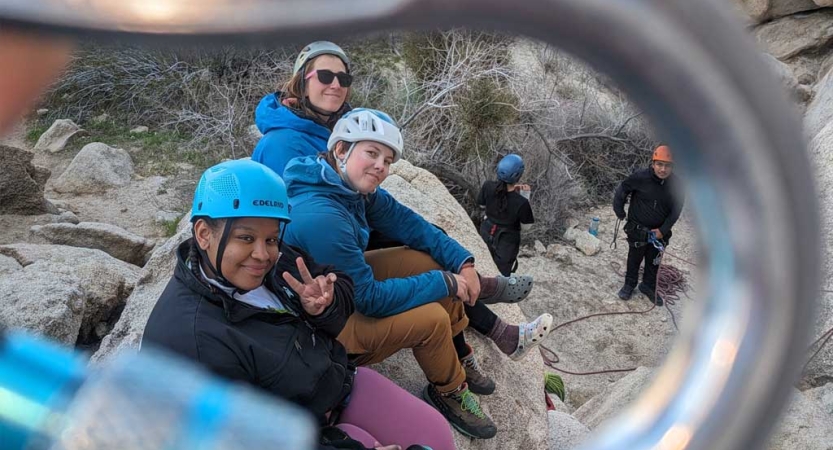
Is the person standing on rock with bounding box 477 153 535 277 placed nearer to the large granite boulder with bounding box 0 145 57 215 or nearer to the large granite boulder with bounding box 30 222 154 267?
the large granite boulder with bounding box 30 222 154 267

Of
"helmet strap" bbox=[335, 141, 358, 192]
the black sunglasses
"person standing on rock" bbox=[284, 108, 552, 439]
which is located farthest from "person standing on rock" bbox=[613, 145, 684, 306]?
"helmet strap" bbox=[335, 141, 358, 192]

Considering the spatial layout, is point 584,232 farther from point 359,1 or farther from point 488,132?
point 359,1

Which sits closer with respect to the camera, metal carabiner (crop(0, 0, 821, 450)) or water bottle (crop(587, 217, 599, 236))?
metal carabiner (crop(0, 0, 821, 450))

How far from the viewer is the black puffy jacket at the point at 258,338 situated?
1.55 metres

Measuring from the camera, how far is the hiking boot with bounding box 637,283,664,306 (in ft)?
22.3

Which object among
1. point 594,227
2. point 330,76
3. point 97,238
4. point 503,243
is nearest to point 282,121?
point 330,76

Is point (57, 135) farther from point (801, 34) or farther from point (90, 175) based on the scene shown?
point (801, 34)

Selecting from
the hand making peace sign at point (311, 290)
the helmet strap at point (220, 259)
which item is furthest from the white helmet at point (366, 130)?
the helmet strap at point (220, 259)

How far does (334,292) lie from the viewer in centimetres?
197

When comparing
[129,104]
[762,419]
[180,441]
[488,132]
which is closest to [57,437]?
[180,441]

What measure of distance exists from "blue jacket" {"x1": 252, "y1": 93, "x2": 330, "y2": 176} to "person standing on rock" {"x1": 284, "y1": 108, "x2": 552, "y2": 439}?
0.28 m

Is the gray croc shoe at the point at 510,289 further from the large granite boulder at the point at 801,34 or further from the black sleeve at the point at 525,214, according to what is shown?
the large granite boulder at the point at 801,34

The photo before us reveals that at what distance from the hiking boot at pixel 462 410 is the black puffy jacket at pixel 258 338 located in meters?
0.73

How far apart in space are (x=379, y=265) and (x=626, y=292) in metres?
5.01
